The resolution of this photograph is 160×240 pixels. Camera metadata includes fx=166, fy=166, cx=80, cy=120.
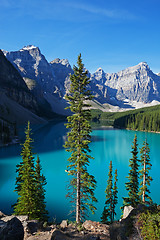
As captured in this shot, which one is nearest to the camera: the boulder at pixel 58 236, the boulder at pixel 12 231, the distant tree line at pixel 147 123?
the boulder at pixel 12 231

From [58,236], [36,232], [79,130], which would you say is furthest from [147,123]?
[58,236]

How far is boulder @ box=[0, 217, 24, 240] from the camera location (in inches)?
315

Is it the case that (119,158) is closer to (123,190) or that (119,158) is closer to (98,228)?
(123,190)

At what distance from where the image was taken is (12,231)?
8.45m

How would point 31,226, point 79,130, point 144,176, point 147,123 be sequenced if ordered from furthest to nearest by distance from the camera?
point 147,123 < point 144,176 < point 79,130 < point 31,226

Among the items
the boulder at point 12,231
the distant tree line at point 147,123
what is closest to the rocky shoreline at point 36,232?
the boulder at point 12,231

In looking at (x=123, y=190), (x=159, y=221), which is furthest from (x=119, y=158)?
(x=159, y=221)

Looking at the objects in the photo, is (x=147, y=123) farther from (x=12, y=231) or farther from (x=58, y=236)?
(x=12, y=231)

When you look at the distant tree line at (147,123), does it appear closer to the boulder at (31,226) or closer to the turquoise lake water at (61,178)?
the turquoise lake water at (61,178)

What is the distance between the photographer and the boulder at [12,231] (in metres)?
8.00

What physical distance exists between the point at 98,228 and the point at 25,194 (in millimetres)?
8772

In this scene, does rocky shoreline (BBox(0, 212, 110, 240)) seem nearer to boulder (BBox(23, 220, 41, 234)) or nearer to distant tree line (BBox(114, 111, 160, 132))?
boulder (BBox(23, 220, 41, 234))

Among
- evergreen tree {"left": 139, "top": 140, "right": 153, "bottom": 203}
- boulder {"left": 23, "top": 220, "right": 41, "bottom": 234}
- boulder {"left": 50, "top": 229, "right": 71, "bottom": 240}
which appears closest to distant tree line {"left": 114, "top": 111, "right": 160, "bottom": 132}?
evergreen tree {"left": 139, "top": 140, "right": 153, "bottom": 203}

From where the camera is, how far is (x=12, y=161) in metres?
49.4
